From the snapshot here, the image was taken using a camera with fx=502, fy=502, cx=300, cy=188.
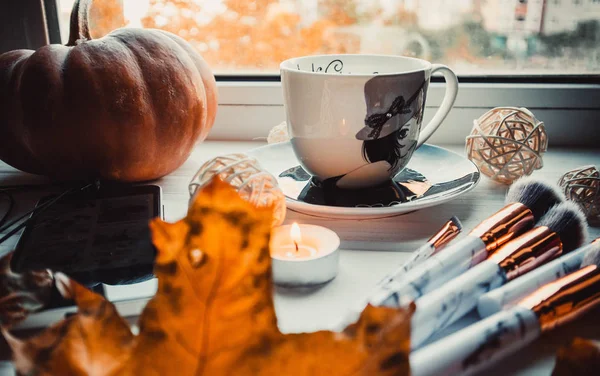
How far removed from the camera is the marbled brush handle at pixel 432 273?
0.28m

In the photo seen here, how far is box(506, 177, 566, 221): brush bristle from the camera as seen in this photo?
1.25 feet

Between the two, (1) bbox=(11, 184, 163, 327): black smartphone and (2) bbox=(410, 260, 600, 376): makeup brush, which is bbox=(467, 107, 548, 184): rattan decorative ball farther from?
(1) bbox=(11, 184, 163, 327): black smartphone

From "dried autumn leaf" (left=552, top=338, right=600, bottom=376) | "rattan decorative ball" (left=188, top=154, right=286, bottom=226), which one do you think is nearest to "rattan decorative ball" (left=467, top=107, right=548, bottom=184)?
"rattan decorative ball" (left=188, top=154, right=286, bottom=226)

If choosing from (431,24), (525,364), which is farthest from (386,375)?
(431,24)

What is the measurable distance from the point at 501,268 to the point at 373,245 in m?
0.12

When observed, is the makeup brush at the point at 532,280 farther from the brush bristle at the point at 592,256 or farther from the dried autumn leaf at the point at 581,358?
the dried autumn leaf at the point at 581,358

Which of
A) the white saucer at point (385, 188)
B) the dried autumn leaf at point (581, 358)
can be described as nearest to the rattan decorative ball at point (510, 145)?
the white saucer at point (385, 188)

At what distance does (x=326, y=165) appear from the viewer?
19.0 inches

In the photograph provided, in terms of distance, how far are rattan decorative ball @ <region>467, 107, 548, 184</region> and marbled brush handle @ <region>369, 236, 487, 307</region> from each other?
20cm

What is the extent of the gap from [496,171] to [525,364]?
0.30 meters

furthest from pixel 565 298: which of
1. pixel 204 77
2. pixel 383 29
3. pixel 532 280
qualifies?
pixel 383 29

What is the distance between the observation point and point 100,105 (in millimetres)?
493

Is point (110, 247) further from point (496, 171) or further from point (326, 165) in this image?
point (496, 171)

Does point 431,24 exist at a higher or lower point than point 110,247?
higher
